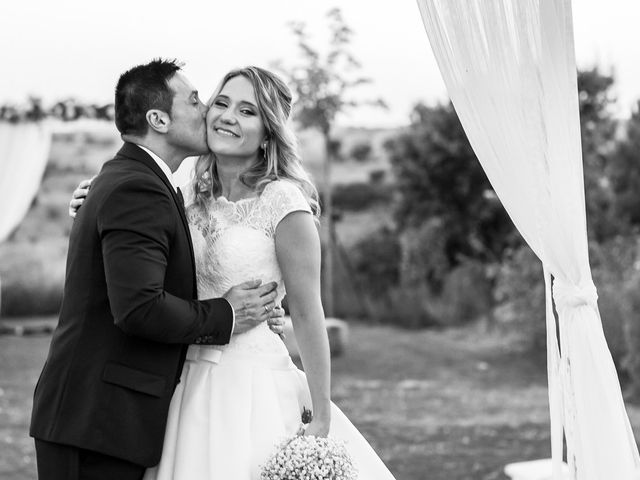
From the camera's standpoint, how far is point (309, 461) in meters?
2.44

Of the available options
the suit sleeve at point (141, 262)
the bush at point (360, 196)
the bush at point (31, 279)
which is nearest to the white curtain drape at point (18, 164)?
the bush at point (31, 279)

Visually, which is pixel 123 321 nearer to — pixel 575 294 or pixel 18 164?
pixel 575 294

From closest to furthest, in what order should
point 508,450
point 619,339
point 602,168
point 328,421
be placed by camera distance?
point 328,421 → point 508,450 → point 619,339 → point 602,168

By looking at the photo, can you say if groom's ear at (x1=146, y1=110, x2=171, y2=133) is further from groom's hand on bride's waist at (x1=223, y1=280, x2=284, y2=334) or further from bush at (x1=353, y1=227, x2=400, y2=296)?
bush at (x1=353, y1=227, x2=400, y2=296)

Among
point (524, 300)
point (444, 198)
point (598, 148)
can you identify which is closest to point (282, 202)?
point (524, 300)

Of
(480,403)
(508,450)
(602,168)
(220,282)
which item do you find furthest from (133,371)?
(602,168)

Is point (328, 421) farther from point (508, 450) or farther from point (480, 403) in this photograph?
point (480, 403)

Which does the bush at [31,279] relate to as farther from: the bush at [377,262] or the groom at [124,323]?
the groom at [124,323]

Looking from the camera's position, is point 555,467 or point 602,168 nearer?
point 555,467

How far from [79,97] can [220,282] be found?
8954 mm

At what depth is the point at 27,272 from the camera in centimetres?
1407

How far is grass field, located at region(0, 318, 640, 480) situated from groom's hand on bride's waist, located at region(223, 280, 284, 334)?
3.30m

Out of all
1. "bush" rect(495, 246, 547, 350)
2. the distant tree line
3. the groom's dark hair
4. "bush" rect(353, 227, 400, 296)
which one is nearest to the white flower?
the groom's dark hair

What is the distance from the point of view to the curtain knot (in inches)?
111
